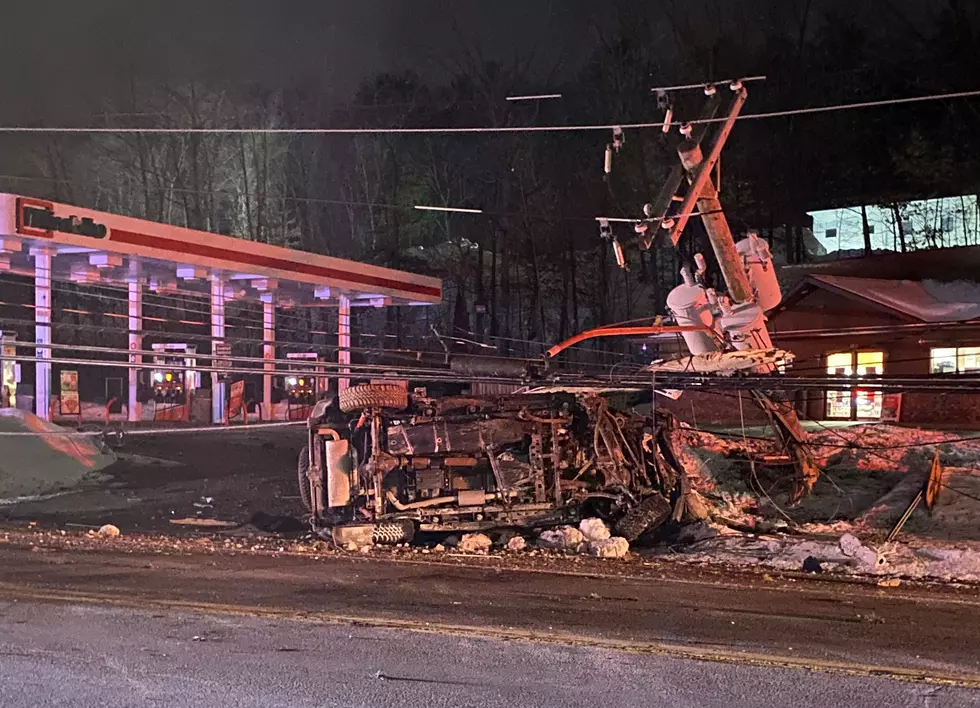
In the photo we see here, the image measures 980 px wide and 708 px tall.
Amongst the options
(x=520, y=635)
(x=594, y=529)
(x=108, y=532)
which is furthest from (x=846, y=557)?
(x=108, y=532)

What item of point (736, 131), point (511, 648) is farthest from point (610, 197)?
point (511, 648)

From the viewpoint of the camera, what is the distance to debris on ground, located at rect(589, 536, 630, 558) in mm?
14172

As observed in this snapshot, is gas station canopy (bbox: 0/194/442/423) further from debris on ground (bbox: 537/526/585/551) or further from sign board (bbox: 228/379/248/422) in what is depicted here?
debris on ground (bbox: 537/526/585/551)

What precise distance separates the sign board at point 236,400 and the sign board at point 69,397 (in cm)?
A: 467

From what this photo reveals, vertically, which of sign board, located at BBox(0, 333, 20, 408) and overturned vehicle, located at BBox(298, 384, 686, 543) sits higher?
sign board, located at BBox(0, 333, 20, 408)

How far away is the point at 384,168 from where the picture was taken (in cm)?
5281

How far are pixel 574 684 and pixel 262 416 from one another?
→ 81.8 ft

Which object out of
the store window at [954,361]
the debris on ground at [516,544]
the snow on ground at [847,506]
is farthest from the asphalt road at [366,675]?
the store window at [954,361]

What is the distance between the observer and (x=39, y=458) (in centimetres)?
1922

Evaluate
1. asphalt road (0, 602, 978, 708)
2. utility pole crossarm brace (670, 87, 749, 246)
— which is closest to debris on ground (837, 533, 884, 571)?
utility pole crossarm brace (670, 87, 749, 246)

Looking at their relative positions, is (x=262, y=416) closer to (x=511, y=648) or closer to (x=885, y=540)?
(x=885, y=540)

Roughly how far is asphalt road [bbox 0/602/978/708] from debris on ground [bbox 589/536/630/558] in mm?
6727

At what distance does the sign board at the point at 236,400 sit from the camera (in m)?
29.8

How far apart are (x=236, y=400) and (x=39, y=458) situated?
1115 centimetres
